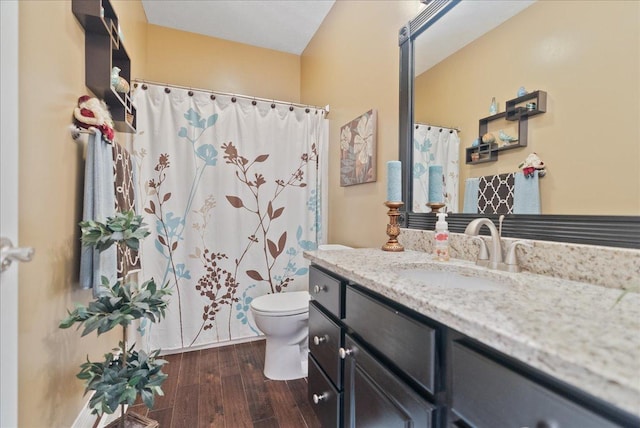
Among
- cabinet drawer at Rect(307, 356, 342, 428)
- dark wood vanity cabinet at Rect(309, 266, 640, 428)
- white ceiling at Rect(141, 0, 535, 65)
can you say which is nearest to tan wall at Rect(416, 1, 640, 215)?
white ceiling at Rect(141, 0, 535, 65)

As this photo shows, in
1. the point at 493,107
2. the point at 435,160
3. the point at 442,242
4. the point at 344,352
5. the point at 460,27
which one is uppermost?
the point at 460,27

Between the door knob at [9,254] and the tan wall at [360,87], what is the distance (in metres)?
1.51

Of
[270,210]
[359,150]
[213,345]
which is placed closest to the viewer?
[359,150]

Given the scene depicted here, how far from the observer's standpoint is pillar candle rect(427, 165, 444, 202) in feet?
4.52

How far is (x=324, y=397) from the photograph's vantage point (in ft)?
3.87

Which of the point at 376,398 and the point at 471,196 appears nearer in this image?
the point at 376,398

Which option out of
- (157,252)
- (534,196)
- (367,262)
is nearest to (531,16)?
(534,196)

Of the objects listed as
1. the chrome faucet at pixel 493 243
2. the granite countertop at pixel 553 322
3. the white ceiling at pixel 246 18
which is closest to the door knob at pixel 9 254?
the granite countertop at pixel 553 322

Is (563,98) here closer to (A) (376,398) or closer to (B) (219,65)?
(A) (376,398)

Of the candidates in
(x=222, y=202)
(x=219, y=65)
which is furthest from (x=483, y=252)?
(x=219, y=65)

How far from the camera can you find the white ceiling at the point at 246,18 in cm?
243

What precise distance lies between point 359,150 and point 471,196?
3.12ft

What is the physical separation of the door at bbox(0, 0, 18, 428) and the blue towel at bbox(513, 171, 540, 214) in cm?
143

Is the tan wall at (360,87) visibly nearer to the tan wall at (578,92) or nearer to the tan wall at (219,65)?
the tan wall at (219,65)
